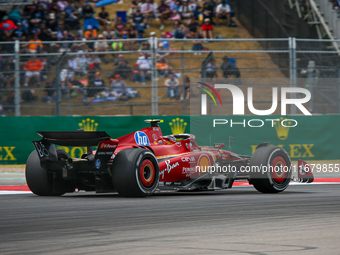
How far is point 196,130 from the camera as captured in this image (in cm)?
1341

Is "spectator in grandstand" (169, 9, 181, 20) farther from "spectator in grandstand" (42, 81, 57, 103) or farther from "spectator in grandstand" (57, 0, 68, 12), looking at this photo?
"spectator in grandstand" (42, 81, 57, 103)

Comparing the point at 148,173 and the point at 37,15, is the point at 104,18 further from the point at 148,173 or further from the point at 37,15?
the point at 148,173

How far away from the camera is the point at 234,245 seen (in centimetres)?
432

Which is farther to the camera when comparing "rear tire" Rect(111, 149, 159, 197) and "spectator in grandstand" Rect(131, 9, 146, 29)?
"spectator in grandstand" Rect(131, 9, 146, 29)

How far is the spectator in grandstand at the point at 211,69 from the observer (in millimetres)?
13458

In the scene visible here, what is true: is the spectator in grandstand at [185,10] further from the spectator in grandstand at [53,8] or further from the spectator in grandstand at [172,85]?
the spectator in grandstand at [172,85]

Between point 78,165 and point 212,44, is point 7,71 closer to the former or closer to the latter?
point 212,44

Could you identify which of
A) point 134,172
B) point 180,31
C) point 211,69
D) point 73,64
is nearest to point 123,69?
point 73,64

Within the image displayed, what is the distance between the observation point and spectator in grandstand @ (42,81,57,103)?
1354cm

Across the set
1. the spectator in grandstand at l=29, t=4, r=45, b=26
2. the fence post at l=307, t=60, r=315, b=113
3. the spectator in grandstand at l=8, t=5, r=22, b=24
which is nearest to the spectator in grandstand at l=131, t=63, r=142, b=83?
the fence post at l=307, t=60, r=315, b=113

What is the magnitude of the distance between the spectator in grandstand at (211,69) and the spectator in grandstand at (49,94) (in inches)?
156

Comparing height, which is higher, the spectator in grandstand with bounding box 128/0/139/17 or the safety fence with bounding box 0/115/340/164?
the spectator in grandstand with bounding box 128/0/139/17

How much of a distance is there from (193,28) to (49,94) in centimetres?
736

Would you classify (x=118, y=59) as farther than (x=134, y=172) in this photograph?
Yes
